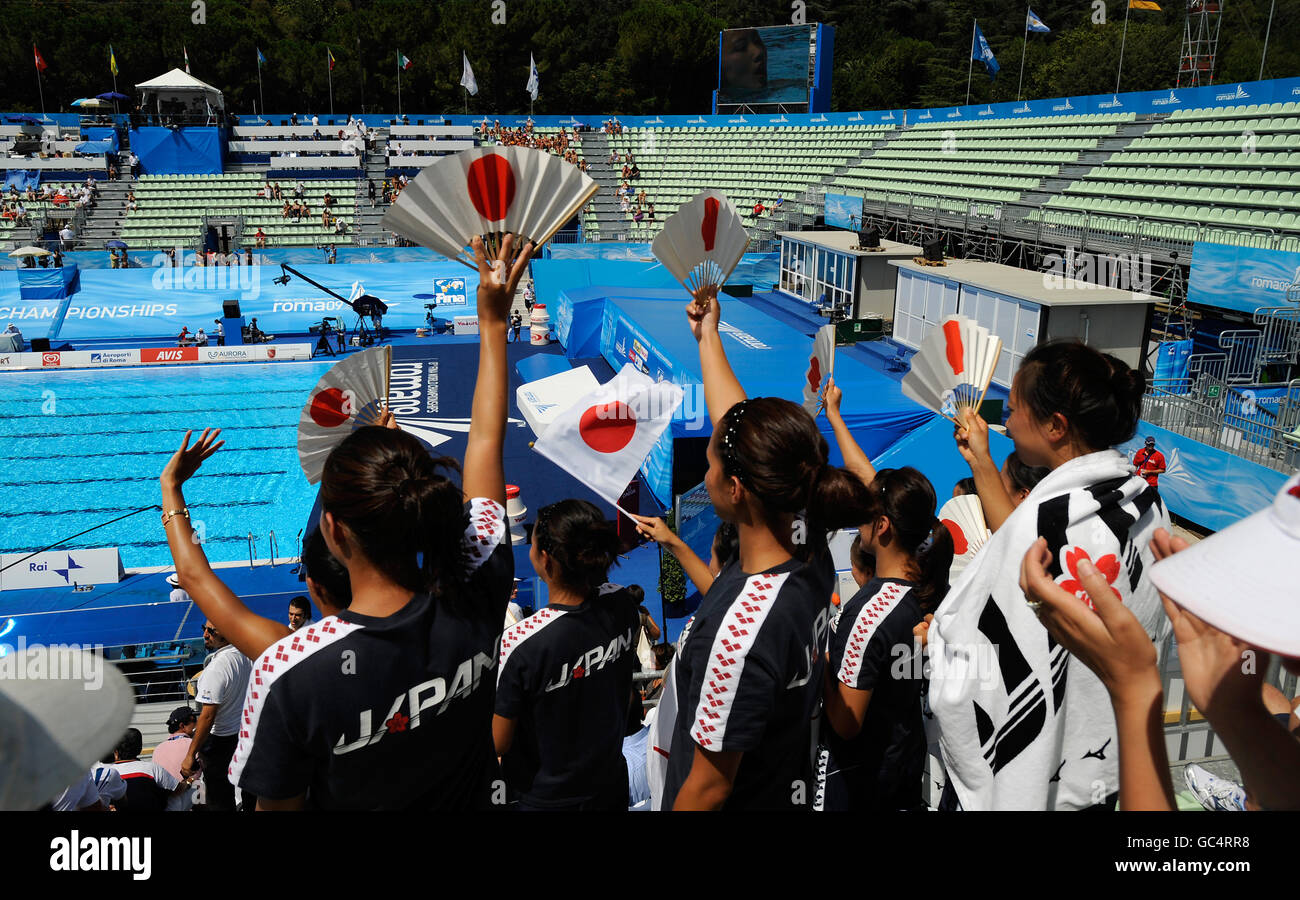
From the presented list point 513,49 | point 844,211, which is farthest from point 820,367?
point 513,49

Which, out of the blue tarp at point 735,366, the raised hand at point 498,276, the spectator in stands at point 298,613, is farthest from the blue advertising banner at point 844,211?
the raised hand at point 498,276

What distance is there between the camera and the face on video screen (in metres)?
32.4

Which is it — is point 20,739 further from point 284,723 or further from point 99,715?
point 284,723

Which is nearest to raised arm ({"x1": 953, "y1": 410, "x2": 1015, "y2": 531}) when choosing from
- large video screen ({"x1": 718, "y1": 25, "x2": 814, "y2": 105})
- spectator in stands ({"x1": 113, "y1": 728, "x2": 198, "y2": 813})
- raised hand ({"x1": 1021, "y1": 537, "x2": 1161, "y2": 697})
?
raised hand ({"x1": 1021, "y1": 537, "x2": 1161, "y2": 697})

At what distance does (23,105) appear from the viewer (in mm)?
40906

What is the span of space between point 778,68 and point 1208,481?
1040 inches

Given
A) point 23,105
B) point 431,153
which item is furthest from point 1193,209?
point 23,105

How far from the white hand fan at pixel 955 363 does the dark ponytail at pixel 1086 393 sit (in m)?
1.19

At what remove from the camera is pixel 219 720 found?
4.18 m

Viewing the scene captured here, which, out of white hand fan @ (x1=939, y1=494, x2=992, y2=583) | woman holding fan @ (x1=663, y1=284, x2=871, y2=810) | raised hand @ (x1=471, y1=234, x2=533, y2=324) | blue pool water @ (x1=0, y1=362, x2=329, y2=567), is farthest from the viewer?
blue pool water @ (x1=0, y1=362, x2=329, y2=567)

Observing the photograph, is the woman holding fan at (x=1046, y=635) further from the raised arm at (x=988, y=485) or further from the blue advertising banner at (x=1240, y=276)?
the blue advertising banner at (x=1240, y=276)

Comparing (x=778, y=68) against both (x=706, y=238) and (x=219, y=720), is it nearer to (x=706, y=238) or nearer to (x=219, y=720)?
(x=706, y=238)

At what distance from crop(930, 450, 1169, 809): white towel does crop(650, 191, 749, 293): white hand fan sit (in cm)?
152

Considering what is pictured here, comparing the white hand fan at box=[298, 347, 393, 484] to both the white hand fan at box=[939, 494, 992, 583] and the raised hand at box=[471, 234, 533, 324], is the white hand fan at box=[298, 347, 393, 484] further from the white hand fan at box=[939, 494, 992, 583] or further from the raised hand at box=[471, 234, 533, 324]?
the white hand fan at box=[939, 494, 992, 583]
